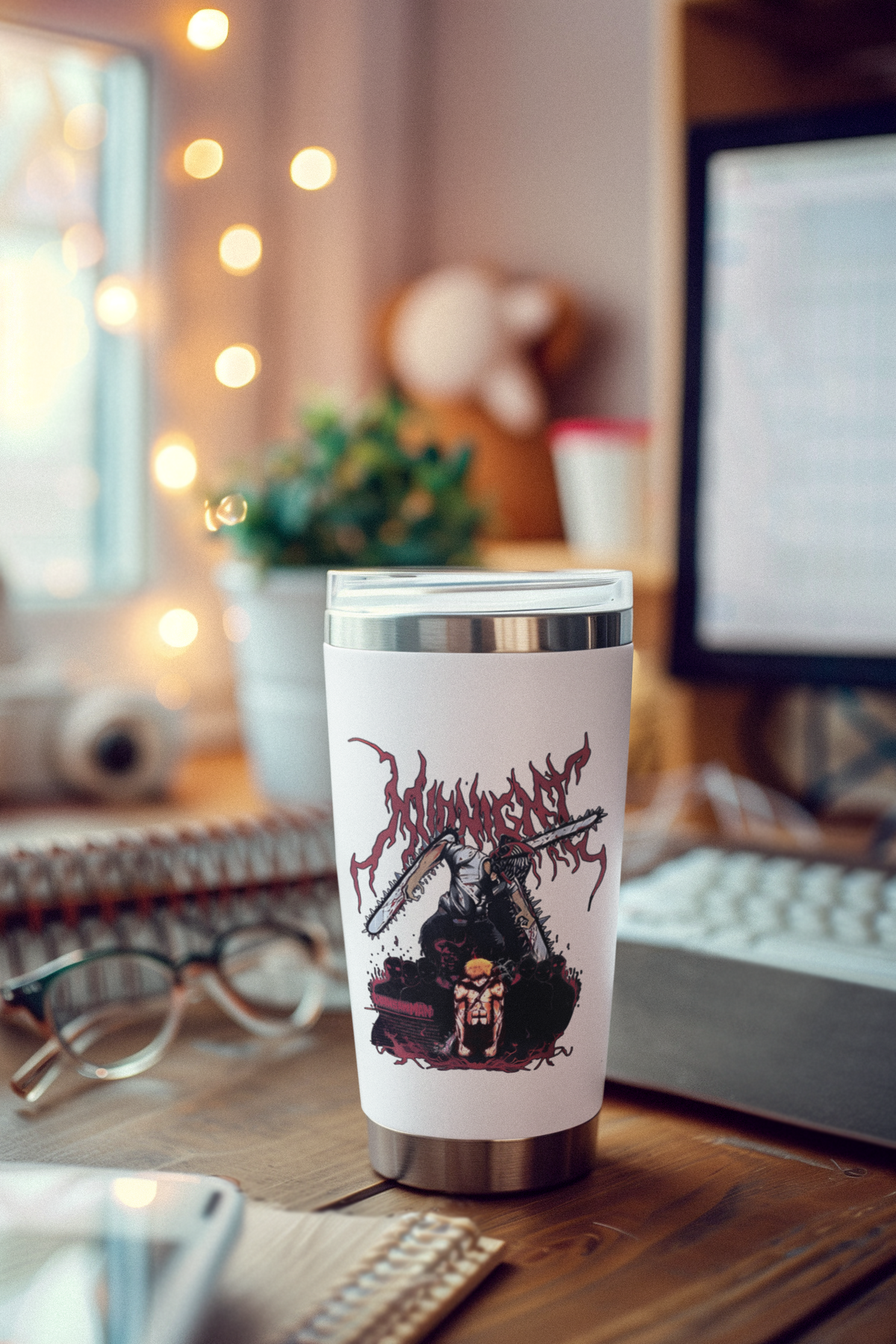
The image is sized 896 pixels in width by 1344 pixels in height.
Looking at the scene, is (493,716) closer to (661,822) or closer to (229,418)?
(661,822)

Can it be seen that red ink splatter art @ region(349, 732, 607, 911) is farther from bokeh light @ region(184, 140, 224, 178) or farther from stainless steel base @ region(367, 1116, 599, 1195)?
bokeh light @ region(184, 140, 224, 178)

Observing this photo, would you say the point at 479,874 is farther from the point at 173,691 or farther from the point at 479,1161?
the point at 173,691

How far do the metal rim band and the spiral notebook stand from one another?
197 mm

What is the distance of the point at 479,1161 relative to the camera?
291 mm

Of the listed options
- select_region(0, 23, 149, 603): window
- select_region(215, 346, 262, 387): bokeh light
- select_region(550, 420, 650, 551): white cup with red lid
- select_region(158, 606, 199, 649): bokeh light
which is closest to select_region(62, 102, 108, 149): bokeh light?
select_region(0, 23, 149, 603): window

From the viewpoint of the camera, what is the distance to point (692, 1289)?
256 mm

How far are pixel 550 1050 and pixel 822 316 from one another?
0.62m

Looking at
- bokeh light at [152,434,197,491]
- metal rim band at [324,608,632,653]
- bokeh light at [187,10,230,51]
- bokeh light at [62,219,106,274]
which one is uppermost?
bokeh light at [187,10,230,51]

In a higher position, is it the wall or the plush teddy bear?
the wall

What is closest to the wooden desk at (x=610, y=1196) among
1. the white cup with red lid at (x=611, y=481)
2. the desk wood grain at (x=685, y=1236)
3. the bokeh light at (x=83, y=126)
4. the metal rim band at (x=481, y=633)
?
the desk wood grain at (x=685, y=1236)

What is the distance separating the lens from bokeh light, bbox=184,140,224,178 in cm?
116

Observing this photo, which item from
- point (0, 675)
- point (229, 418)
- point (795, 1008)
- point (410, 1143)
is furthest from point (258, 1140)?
point (229, 418)

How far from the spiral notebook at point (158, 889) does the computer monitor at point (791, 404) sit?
1.33 feet

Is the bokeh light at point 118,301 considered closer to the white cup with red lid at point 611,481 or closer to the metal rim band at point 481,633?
the white cup with red lid at point 611,481
